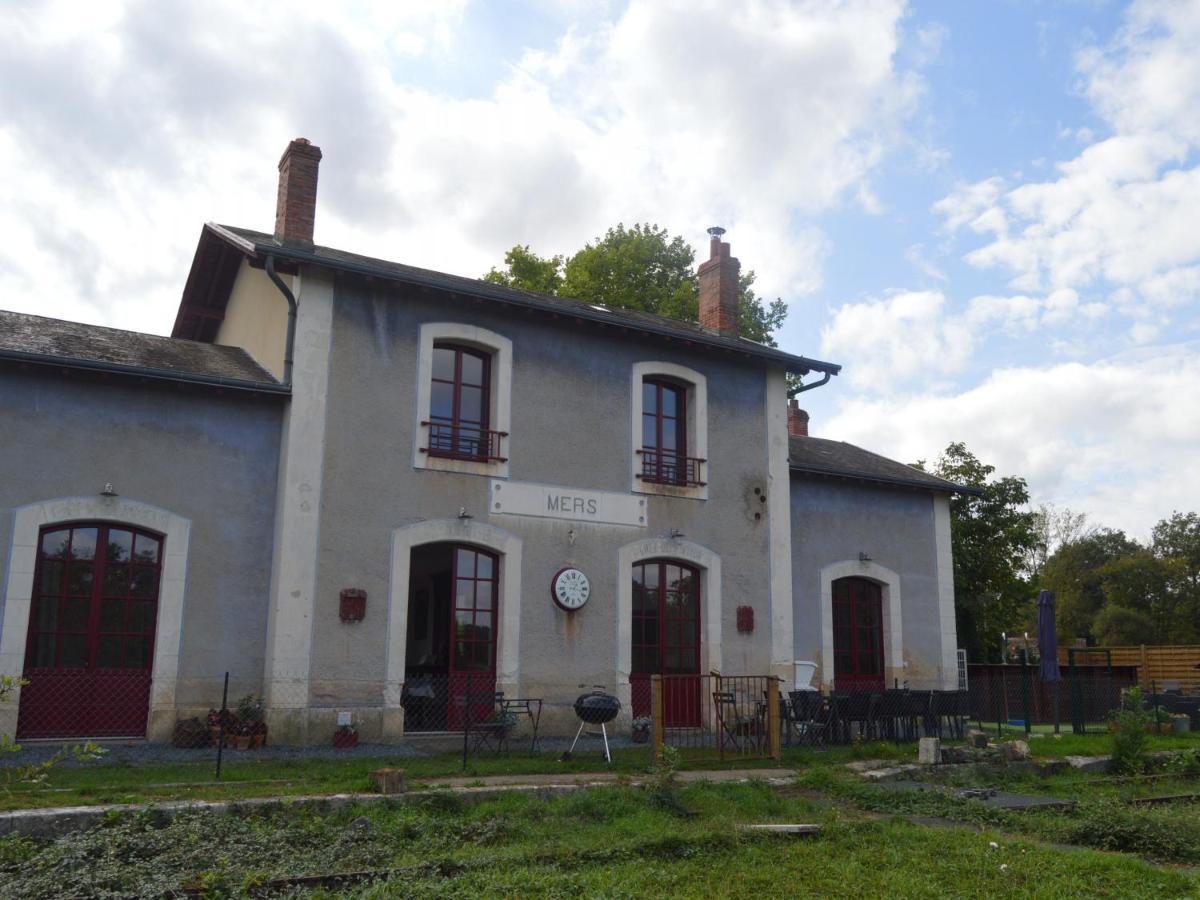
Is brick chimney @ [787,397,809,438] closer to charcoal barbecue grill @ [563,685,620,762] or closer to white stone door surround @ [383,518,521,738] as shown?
white stone door surround @ [383,518,521,738]

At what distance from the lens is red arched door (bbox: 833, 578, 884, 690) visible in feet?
53.2

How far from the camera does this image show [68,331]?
1216cm

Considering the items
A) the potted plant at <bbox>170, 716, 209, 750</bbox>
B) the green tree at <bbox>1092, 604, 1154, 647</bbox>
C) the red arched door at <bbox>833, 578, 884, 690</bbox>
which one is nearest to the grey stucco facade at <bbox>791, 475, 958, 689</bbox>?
the red arched door at <bbox>833, 578, 884, 690</bbox>

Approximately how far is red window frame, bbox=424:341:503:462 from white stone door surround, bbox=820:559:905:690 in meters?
6.08

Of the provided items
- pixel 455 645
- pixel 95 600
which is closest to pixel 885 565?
pixel 455 645

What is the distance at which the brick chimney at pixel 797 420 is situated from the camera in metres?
20.5

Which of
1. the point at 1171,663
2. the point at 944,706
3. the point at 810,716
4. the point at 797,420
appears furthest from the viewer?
the point at 1171,663

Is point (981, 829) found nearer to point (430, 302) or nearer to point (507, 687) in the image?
point (507, 687)

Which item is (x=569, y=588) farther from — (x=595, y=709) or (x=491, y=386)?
(x=595, y=709)

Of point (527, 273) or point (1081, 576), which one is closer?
point (527, 273)

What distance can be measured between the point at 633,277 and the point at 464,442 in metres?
13.9

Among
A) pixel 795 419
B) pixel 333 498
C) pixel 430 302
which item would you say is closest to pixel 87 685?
pixel 333 498

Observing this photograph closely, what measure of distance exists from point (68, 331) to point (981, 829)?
1119 centimetres

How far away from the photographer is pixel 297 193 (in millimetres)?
13492
